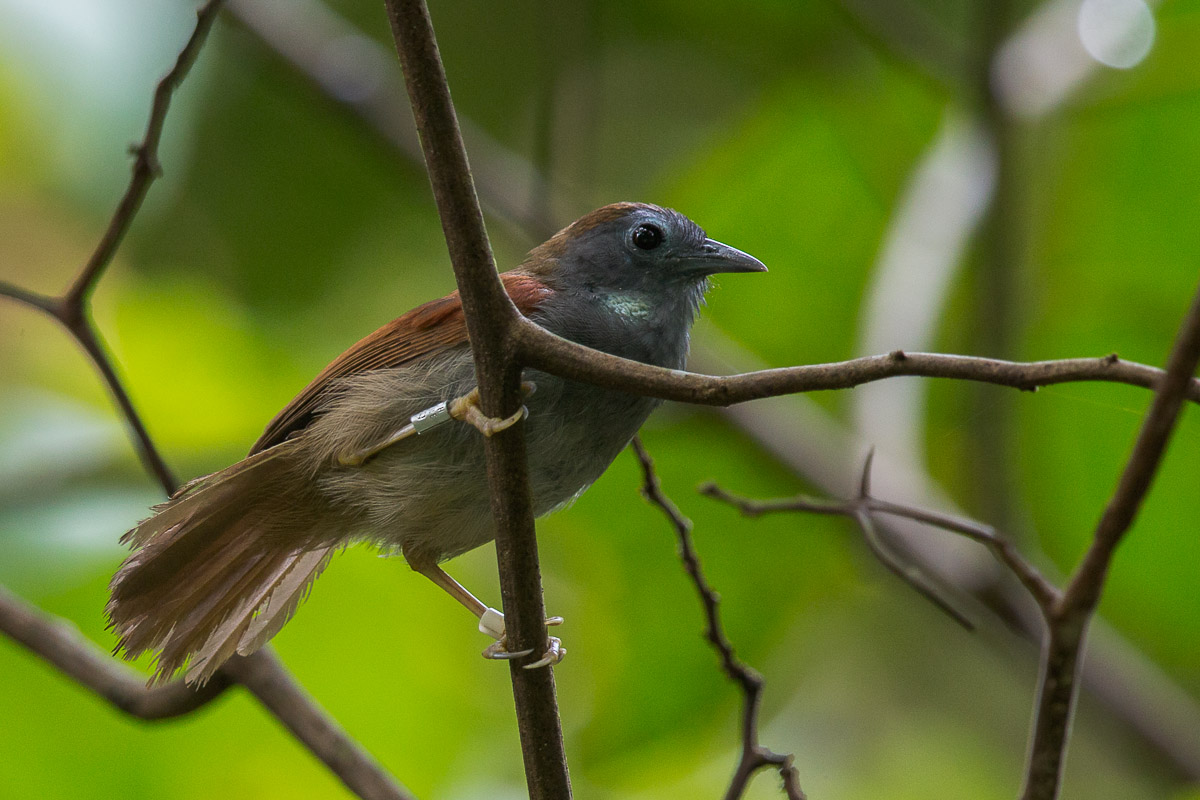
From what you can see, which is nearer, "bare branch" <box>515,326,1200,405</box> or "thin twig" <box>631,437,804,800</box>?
"bare branch" <box>515,326,1200,405</box>

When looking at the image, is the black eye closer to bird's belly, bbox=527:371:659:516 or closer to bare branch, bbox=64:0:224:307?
bird's belly, bbox=527:371:659:516

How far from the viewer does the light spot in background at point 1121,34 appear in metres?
3.41

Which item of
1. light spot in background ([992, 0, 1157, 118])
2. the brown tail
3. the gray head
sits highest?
light spot in background ([992, 0, 1157, 118])

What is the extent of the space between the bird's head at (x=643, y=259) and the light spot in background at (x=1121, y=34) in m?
1.77

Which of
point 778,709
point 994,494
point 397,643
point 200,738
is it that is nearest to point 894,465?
point 994,494

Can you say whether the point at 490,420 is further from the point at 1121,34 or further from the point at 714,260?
the point at 1121,34

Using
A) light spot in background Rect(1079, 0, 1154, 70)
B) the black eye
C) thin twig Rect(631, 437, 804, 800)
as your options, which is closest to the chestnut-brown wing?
the black eye

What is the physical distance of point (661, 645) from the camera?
356 cm

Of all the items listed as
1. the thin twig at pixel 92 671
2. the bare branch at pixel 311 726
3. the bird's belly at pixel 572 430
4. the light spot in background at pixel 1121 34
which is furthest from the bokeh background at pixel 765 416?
the bird's belly at pixel 572 430

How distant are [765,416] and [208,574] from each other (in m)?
1.82

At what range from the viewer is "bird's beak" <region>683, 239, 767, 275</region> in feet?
7.59

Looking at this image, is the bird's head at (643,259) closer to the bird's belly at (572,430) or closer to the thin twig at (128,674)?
the bird's belly at (572,430)

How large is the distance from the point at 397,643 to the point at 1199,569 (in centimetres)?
242

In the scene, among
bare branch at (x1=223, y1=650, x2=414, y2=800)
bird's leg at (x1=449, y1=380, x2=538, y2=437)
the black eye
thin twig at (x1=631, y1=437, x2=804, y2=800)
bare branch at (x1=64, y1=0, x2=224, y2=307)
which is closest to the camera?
bird's leg at (x1=449, y1=380, x2=538, y2=437)
